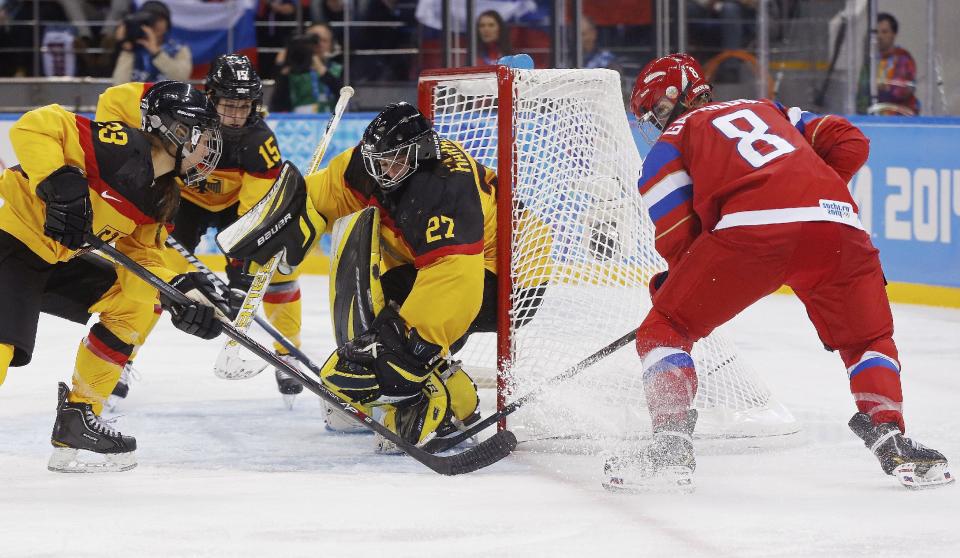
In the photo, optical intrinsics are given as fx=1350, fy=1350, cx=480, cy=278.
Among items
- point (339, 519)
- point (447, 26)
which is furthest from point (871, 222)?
point (339, 519)

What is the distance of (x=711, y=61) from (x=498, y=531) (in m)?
4.75

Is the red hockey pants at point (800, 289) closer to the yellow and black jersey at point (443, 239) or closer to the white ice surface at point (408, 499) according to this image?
the white ice surface at point (408, 499)

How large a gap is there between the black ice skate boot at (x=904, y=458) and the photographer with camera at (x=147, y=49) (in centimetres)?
526

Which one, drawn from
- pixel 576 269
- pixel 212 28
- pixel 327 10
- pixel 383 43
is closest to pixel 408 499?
pixel 576 269

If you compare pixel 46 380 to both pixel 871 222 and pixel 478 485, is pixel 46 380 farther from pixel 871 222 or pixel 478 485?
pixel 871 222

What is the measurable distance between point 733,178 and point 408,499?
0.90m

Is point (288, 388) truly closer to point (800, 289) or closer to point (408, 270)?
point (408, 270)

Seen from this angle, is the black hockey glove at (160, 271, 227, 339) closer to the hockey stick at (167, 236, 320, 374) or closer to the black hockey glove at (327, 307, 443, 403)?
the black hockey glove at (327, 307, 443, 403)

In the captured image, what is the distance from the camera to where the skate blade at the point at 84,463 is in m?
2.96

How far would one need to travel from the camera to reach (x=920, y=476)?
105 inches

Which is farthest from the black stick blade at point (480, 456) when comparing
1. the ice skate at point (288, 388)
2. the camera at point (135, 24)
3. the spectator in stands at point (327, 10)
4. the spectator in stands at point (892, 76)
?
the camera at point (135, 24)

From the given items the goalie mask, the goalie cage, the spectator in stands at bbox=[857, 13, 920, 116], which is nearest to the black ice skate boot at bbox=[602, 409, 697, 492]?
the goalie cage

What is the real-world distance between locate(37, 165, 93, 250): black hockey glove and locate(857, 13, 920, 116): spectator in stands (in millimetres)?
4155

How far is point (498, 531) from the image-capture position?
2.43 meters
